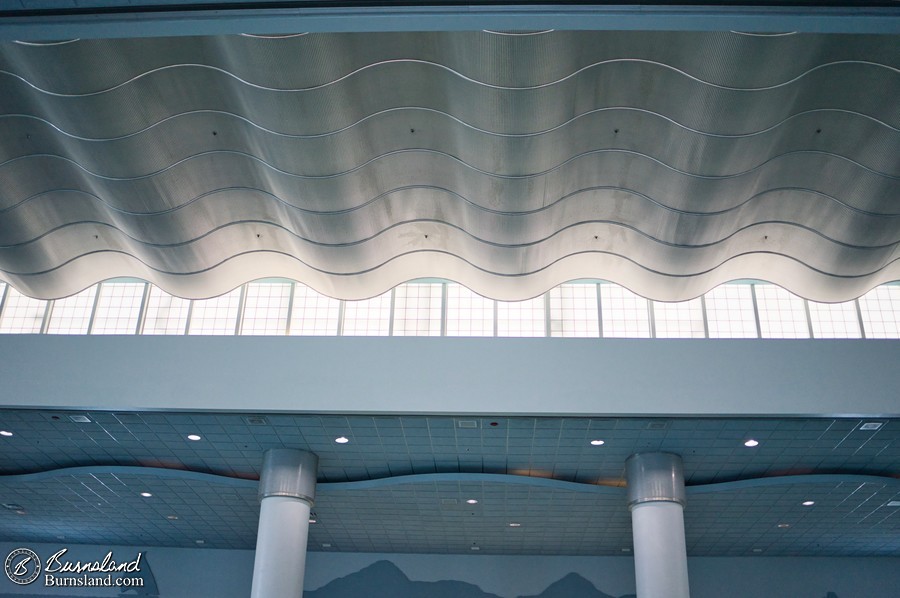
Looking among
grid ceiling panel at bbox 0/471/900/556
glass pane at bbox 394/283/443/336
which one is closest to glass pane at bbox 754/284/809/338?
grid ceiling panel at bbox 0/471/900/556

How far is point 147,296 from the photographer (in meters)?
22.2

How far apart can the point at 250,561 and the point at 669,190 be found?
1877cm

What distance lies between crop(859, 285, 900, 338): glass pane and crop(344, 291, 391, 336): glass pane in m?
13.9

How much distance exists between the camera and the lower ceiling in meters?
15.5

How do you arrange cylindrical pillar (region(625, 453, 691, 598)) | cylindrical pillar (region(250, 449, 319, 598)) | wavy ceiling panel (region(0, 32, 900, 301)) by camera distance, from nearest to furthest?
cylindrical pillar (region(625, 453, 691, 598))
cylindrical pillar (region(250, 449, 319, 598))
wavy ceiling panel (region(0, 32, 900, 301))

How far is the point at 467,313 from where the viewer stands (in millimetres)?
21078

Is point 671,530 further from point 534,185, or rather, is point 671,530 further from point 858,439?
point 534,185

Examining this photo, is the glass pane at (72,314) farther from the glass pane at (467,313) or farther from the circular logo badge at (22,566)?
the glass pane at (467,313)

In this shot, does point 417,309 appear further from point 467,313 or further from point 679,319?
point 679,319

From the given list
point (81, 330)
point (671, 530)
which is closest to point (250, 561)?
point (81, 330)

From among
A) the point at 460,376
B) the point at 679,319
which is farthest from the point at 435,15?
the point at 679,319

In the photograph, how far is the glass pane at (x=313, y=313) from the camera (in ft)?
69.2

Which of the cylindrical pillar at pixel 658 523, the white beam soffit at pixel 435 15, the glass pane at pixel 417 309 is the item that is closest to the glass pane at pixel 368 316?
the glass pane at pixel 417 309

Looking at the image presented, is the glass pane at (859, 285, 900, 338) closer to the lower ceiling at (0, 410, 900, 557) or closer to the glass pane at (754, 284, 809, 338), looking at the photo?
the glass pane at (754, 284, 809, 338)
